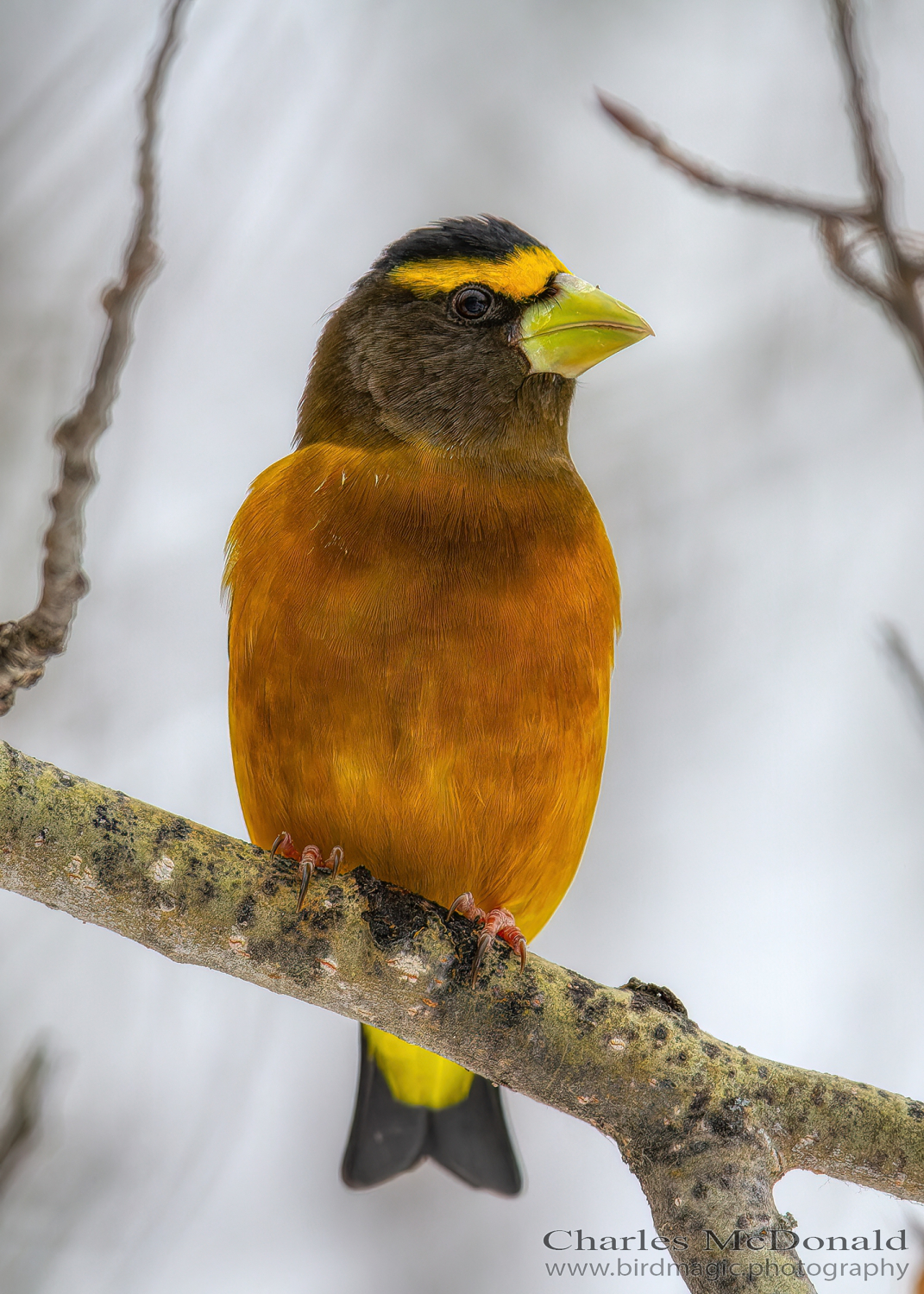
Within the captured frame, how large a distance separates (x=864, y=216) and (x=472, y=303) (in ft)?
5.08

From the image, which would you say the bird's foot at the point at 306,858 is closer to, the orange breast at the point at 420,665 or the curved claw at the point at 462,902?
the orange breast at the point at 420,665

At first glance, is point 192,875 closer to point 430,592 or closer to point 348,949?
point 348,949

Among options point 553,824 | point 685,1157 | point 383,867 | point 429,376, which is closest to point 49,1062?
point 383,867

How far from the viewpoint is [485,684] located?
245 cm

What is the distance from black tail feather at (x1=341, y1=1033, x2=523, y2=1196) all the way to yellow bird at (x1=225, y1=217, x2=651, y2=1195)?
0.25 metres

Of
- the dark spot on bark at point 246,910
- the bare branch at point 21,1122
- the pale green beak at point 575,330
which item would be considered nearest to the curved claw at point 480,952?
the dark spot on bark at point 246,910

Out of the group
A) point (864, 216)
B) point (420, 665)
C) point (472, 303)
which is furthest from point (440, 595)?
point (864, 216)

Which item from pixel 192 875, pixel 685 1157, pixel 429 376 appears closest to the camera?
pixel 192 875

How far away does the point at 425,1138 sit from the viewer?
3.27 m

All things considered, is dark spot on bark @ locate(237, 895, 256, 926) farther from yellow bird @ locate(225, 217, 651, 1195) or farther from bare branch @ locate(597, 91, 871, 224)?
bare branch @ locate(597, 91, 871, 224)

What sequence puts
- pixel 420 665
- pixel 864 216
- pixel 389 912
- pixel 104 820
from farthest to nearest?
1. pixel 420 665
2. pixel 389 912
3. pixel 104 820
4. pixel 864 216

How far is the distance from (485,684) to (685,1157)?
1.01 metres

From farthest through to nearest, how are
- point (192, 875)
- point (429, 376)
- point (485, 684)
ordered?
point (429, 376) → point (485, 684) → point (192, 875)

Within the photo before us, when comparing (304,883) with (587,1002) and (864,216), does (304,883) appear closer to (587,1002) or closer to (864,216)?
(587,1002)
